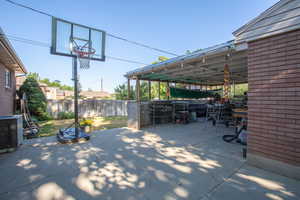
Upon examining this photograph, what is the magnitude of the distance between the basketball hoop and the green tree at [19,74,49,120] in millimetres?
6054

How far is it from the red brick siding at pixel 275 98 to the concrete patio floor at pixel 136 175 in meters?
0.51

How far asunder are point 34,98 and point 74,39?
6.65m

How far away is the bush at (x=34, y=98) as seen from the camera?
28.1ft

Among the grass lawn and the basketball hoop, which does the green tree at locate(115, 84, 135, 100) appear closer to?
the grass lawn

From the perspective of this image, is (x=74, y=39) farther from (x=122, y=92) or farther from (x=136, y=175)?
(x=122, y=92)

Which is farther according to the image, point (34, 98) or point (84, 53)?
point (34, 98)

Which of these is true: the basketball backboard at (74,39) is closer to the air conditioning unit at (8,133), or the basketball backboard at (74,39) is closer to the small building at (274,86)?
the air conditioning unit at (8,133)

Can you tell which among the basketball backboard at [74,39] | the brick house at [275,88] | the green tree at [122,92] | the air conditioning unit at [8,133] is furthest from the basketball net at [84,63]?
the green tree at [122,92]

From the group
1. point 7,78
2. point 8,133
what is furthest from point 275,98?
point 7,78

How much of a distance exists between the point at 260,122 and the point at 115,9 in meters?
8.41

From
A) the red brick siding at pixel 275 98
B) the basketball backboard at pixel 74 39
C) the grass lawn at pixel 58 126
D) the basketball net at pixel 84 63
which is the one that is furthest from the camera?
the grass lawn at pixel 58 126

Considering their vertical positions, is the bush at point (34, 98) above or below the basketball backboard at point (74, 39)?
below

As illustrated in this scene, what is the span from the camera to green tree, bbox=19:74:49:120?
28.1 feet

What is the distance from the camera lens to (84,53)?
4852 mm
